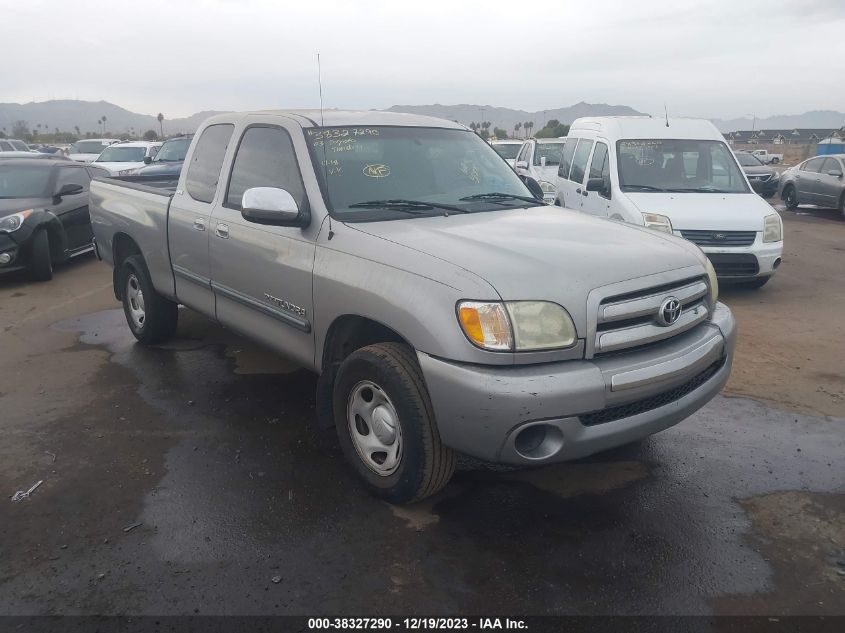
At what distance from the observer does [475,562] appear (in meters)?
3.01

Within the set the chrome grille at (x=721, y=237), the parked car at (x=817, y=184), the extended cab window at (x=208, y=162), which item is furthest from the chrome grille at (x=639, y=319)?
the parked car at (x=817, y=184)

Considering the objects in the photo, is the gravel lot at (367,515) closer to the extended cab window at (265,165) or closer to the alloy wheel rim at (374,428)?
the alloy wheel rim at (374,428)

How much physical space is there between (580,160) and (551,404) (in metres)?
7.52

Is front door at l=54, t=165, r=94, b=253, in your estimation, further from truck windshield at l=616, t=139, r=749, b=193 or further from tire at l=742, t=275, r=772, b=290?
tire at l=742, t=275, r=772, b=290

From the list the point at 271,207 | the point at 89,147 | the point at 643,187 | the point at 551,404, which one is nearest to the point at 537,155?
the point at 643,187

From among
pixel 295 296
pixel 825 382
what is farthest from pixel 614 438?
pixel 825 382

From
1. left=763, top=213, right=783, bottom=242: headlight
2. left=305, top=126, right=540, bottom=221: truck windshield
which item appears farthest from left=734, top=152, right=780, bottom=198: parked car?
left=305, top=126, right=540, bottom=221: truck windshield

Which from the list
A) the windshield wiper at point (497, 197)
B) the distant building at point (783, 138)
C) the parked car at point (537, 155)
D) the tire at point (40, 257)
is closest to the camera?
the windshield wiper at point (497, 197)

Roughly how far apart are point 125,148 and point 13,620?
17745 millimetres

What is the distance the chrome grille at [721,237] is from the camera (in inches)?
300

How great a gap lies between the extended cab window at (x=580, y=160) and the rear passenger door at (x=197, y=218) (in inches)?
225

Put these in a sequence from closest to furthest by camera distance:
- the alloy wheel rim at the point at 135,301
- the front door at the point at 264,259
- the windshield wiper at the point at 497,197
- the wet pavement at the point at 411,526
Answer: the wet pavement at the point at 411,526 → the front door at the point at 264,259 → the windshield wiper at the point at 497,197 → the alloy wheel rim at the point at 135,301

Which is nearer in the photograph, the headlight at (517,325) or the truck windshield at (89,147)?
the headlight at (517,325)

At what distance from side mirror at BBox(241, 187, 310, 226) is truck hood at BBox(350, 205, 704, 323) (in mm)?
370
